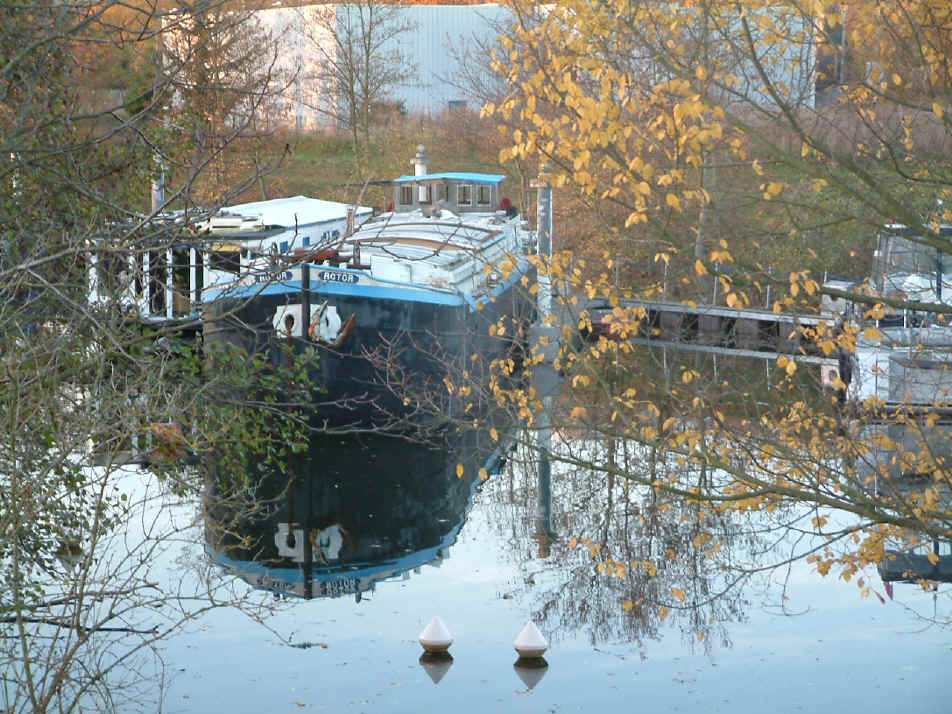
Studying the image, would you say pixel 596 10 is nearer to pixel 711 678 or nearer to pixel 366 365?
pixel 711 678

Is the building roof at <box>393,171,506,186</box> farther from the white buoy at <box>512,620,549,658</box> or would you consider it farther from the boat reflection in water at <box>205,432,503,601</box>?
the white buoy at <box>512,620,549,658</box>

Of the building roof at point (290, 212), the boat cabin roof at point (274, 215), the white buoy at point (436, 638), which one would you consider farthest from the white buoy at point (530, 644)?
the building roof at point (290, 212)

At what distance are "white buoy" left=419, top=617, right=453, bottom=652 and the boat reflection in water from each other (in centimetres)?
146

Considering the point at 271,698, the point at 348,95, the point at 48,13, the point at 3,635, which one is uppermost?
the point at 348,95

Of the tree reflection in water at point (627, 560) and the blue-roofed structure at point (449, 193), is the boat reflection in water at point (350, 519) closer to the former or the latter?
the tree reflection in water at point (627, 560)

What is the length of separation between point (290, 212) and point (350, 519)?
10.8m

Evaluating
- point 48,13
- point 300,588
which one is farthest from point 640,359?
point 48,13

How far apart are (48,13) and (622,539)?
6837 mm

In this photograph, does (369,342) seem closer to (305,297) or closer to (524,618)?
(305,297)

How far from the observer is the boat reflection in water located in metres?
10.3

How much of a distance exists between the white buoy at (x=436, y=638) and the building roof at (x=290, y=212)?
41.3ft

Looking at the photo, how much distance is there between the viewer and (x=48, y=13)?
6578 mm

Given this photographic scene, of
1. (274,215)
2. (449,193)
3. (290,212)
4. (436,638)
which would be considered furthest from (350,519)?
(449,193)

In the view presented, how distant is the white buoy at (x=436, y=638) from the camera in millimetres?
8242
